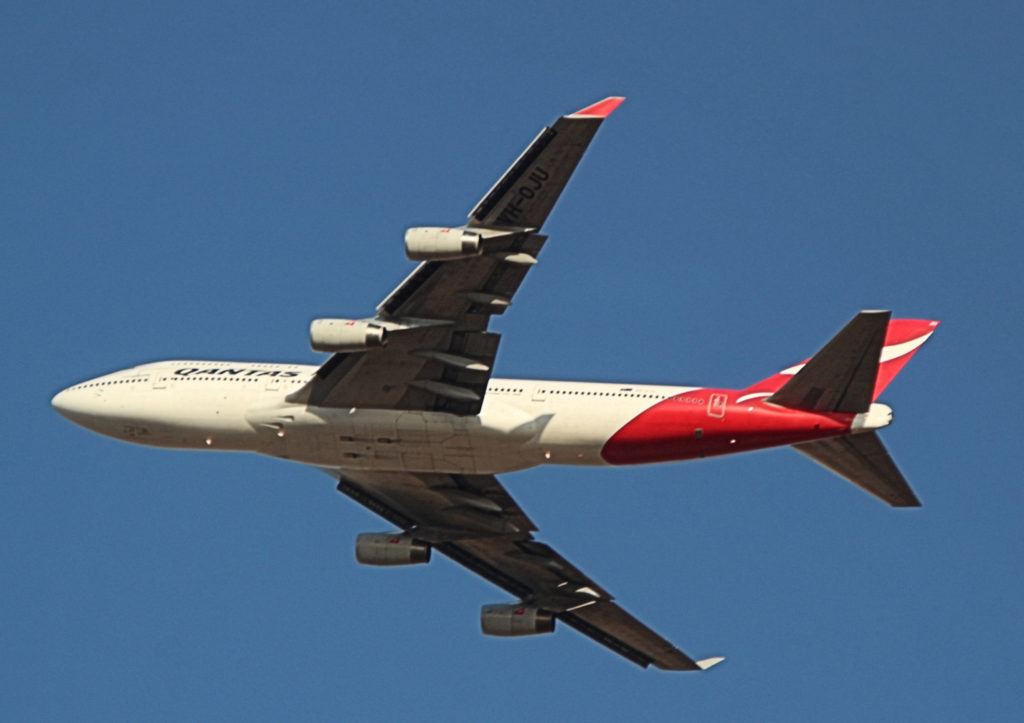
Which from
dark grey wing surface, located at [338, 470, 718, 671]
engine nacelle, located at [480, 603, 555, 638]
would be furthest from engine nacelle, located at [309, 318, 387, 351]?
engine nacelle, located at [480, 603, 555, 638]

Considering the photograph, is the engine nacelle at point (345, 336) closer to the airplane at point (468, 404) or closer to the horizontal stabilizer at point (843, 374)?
the airplane at point (468, 404)

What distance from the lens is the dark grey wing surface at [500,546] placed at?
189ft

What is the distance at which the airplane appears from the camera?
1807 inches

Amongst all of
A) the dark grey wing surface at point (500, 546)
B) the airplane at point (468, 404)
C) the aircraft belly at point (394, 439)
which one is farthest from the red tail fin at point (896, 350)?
the dark grey wing surface at point (500, 546)

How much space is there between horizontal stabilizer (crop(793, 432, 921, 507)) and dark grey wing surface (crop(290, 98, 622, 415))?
10.4m

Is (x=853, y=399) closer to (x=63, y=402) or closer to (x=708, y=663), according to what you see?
(x=708, y=663)

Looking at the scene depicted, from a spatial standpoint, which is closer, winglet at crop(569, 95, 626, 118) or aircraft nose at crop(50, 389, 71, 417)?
winglet at crop(569, 95, 626, 118)

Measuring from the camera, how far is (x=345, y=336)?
48875 millimetres

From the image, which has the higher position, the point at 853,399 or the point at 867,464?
the point at 853,399

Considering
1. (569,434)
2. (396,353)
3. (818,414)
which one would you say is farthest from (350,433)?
(818,414)

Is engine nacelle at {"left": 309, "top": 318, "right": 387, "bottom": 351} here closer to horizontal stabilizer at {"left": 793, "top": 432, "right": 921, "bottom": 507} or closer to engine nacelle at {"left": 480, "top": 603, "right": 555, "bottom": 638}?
horizontal stabilizer at {"left": 793, "top": 432, "right": 921, "bottom": 507}

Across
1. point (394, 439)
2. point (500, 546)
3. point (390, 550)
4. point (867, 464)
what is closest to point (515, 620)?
point (500, 546)

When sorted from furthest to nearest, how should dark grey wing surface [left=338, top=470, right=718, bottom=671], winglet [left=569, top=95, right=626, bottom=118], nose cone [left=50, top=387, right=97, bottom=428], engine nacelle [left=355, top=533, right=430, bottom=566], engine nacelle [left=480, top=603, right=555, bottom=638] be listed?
engine nacelle [left=480, top=603, right=555, bottom=638]
engine nacelle [left=355, top=533, right=430, bottom=566]
dark grey wing surface [left=338, top=470, right=718, bottom=671]
nose cone [left=50, top=387, right=97, bottom=428]
winglet [left=569, top=95, right=626, bottom=118]

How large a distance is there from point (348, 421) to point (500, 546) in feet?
34.8
